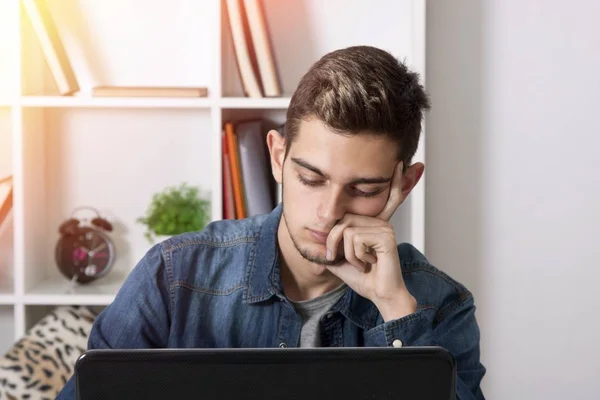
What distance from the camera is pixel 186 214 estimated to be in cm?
261

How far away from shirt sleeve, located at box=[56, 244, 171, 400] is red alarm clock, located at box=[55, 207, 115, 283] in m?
1.11

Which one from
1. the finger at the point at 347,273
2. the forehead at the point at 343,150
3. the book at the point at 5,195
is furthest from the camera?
the book at the point at 5,195

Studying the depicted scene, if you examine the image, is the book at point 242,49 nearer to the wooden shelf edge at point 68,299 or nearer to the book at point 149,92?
the book at point 149,92

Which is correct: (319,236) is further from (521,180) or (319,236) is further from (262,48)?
(521,180)

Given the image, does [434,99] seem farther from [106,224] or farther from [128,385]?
[128,385]

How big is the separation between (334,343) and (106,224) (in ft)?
4.09

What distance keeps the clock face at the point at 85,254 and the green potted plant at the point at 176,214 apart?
13cm

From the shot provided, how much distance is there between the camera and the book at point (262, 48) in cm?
243

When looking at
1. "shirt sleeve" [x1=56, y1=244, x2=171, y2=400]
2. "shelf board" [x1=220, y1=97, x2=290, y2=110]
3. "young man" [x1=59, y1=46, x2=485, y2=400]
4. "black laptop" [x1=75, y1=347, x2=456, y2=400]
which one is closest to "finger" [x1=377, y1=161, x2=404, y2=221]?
"young man" [x1=59, y1=46, x2=485, y2=400]

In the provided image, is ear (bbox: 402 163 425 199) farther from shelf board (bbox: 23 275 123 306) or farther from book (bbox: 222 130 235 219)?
shelf board (bbox: 23 275 123 306)

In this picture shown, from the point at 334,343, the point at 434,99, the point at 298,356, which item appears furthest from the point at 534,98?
the point at 298,356

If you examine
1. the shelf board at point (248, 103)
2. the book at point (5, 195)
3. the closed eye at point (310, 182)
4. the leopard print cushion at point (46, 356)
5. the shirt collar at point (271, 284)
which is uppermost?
the shelf board at point (248, 103)

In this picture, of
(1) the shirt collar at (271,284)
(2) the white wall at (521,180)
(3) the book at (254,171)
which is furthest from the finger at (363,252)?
(2) the white wall at (521,180)

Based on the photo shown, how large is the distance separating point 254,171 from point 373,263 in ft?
3.33
